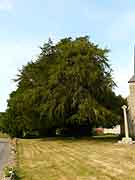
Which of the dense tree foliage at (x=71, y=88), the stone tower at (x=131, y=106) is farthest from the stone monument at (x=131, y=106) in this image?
the dense tree foliage at (x=71, y=88)

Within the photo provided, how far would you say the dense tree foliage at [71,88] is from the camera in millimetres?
32562

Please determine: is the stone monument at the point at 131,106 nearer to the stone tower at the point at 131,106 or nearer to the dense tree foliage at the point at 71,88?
the stone tower at the point at 131,106

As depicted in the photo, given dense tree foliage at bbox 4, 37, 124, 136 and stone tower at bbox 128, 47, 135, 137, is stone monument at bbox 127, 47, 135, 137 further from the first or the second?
dense tree foliage at bbox 4, 37, 124, 136

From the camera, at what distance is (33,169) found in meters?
12.8

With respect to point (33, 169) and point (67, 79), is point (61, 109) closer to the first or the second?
point (67, 79)

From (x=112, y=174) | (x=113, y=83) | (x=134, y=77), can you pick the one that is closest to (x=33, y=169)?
(x=112, y=174)

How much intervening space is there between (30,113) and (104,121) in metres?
9.08

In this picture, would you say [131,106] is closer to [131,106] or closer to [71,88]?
[131,106]

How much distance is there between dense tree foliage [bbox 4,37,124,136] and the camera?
32562mm

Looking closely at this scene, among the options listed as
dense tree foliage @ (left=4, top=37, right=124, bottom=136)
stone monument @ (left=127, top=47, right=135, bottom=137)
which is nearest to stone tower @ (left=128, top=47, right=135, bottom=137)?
stone monument @ (left=127, top=47, right=135, bottom=137)

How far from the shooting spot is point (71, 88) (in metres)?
33.1

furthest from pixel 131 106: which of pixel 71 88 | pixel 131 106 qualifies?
pixel 71 88

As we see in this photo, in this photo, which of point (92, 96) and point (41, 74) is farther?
point (41, 74)

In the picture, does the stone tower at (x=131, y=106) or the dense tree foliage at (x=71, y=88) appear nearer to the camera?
the dense tree foliage at (x=71, y=88)
